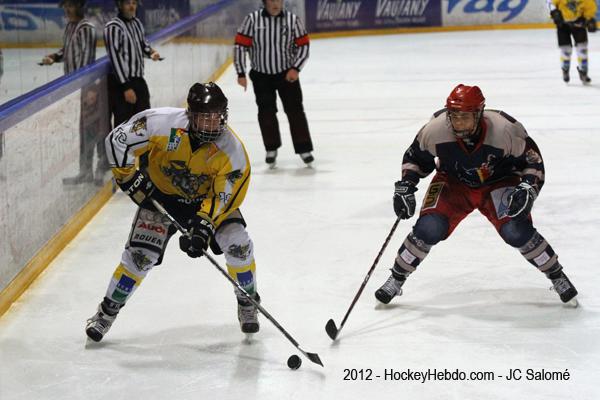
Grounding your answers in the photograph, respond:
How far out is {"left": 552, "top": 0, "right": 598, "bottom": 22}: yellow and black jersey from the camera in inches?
398

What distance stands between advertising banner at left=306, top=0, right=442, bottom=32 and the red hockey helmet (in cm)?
1097

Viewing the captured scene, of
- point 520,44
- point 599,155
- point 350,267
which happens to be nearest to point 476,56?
point 520,44

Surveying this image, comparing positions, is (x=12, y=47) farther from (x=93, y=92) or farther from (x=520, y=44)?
(x=520, y=44)

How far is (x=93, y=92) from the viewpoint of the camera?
6.18m

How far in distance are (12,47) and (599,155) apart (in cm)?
516

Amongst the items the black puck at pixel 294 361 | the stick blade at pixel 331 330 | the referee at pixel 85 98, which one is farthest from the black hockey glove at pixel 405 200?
the referee at pixel 85 98

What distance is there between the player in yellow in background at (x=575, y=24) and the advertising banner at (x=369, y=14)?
16.0 ft

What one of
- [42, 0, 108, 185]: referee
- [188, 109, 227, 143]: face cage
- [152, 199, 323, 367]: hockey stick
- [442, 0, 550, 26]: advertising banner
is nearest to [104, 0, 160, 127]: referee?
[42, 0, 108, 185]: referee

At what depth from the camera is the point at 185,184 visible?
3.93 meters

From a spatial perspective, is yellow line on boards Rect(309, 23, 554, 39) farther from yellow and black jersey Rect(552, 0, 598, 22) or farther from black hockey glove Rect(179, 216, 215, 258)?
black hockey glove Rect(179, 216, 215, 258)

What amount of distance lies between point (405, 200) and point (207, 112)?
942 millimetres

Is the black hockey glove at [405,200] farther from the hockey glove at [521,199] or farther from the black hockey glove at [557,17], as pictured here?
the black hockey glove at [557,17]

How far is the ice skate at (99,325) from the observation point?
160 inches

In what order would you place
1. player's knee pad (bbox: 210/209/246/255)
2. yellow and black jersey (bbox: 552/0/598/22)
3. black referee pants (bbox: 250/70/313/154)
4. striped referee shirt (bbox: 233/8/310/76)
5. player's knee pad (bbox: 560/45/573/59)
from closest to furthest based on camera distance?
player's knee pad (bbox: 210/209/246/255) < striped referee shirt (bbox: 233/8/310/76) < black referee pants (bbox: 250/70/313/154) < yellow and black jersey (bbox: 552/0/598/22) < player's knee pad (bbox: 560/45/573/59)
